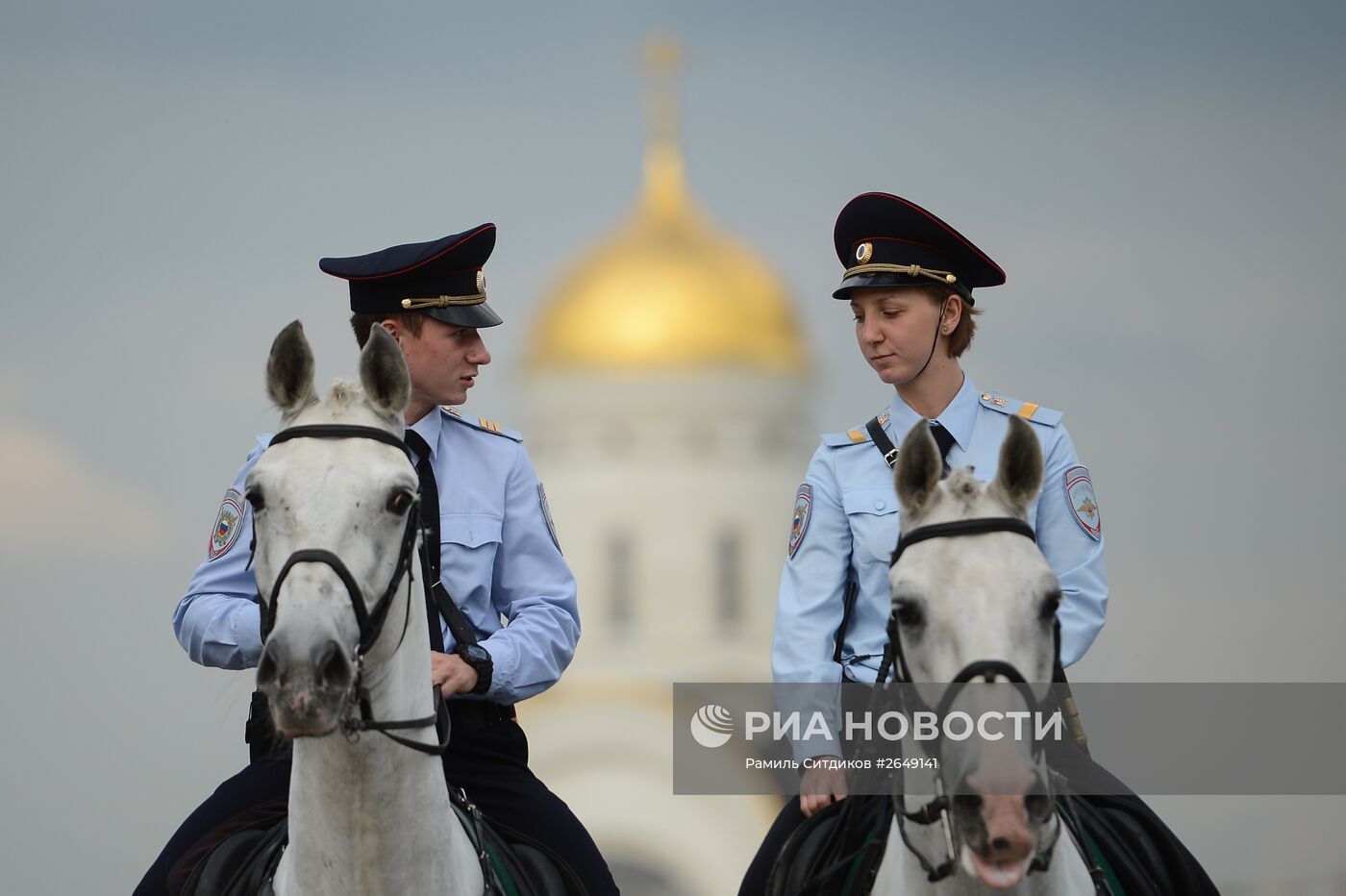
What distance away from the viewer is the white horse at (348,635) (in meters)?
3.15

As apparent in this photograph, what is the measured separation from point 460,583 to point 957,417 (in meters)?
1.19

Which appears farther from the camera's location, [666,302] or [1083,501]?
[666,302]

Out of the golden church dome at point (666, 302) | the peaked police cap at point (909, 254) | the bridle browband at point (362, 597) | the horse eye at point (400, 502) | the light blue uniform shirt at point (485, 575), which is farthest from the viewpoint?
the golden church dome at point (666, 302)

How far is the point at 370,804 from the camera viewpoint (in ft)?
11.2

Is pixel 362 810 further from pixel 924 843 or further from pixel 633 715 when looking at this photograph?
pixel 633 715

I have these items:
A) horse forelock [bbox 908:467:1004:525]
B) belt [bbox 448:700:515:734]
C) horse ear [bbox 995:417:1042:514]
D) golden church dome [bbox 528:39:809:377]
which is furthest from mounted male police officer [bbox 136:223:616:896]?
golden church dome [bbox 528:39:809:377]

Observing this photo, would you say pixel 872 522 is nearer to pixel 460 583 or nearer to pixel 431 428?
pixel 460 583

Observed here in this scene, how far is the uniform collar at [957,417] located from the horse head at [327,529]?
52.8 inches

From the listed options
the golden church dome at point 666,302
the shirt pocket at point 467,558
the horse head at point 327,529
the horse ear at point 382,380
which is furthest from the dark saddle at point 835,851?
the golden church dome at point 666,302

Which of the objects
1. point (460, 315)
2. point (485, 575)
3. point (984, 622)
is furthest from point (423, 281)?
point (984, 622)

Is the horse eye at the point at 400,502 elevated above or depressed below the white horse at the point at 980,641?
above

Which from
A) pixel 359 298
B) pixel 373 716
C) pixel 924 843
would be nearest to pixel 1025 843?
pixel 924 843

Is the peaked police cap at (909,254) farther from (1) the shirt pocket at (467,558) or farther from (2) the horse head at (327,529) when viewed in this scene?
(2) the horse head at (327,529)

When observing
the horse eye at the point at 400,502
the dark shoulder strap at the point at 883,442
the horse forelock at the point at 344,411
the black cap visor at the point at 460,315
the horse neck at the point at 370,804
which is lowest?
the horse neck at the point at 370,804
